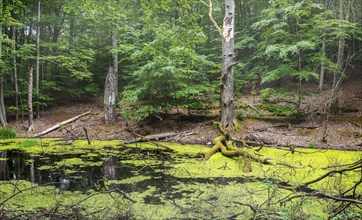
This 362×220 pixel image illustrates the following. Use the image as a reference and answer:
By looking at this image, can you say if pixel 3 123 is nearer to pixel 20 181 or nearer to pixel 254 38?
pixel 20 181

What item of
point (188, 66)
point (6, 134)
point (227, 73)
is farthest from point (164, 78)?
point (6, 134)

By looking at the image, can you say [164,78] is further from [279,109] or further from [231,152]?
[279,109]

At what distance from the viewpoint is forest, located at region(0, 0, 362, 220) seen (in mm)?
3781

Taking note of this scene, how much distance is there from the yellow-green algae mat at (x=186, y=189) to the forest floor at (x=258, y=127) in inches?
47.9

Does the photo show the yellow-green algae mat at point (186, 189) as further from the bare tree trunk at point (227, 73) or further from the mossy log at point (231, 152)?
the bare tree trunk at point (227, 73)

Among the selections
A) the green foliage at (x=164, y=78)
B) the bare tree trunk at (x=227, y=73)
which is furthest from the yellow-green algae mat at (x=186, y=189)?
the green foliage at (x=164, y=78)

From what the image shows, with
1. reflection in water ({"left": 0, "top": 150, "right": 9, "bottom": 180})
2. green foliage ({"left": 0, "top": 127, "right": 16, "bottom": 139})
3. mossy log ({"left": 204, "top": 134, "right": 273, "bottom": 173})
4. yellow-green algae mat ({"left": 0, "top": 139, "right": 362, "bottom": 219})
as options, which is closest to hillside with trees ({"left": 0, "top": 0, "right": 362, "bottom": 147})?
green foliage ({"left": 0, "top": 127, "right": 16, "bottom": 139})

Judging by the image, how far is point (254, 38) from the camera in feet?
52.6

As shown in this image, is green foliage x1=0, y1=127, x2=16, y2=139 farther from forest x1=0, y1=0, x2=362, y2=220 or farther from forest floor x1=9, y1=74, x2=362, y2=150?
forest floor x1=9, y1=74, x2=362, y2=150

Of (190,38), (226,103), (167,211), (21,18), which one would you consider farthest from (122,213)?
(21,18)

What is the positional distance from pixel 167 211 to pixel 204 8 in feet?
58.0

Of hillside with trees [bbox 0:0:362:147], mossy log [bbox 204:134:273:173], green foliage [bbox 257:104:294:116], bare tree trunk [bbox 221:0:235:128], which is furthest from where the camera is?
green foliage [bbox 257:104:294:116]

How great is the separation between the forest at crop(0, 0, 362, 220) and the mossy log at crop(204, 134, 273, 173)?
4cm

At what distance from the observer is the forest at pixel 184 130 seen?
12.4 feet
